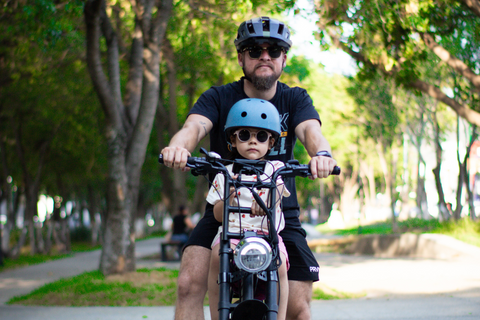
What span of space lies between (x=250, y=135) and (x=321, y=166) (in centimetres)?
43

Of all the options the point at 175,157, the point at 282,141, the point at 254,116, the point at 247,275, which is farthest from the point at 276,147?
the point at 247,275

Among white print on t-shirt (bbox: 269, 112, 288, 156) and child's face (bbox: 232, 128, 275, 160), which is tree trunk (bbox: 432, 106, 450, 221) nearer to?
white print on t-shirt (bbox: 269, 112, 288, 156)

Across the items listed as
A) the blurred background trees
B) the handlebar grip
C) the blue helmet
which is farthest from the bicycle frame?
the blurred background trees

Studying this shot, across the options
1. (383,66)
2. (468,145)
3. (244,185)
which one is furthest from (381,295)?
(468,145)

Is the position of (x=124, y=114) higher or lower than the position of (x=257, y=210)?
higher

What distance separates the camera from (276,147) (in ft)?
10.9

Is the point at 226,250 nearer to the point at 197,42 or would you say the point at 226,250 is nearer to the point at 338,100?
the point at 197,42

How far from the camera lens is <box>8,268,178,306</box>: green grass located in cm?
782

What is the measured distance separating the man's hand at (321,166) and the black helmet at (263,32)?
2.83 feet

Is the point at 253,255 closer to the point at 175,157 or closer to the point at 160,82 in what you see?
the point at 175,157

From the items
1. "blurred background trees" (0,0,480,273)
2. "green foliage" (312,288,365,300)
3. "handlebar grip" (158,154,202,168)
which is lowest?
"green foliage" (312,288,365,300)

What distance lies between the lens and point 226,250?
2.51m

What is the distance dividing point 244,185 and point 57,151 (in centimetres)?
2113

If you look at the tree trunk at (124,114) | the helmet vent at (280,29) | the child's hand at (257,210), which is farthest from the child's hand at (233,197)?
the tree trunk at (124,114)
